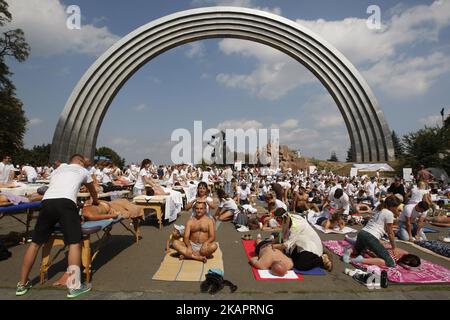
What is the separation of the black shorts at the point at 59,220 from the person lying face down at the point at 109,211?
115 cm

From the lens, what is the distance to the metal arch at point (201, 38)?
82.0 feet

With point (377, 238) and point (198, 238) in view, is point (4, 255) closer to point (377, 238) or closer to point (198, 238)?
point (198, 238)

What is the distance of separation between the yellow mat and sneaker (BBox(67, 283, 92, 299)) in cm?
91

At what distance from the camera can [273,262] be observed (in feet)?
15.2

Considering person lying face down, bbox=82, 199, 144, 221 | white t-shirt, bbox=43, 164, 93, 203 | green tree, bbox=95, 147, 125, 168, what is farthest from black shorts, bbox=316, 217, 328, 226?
green tree, bbox=95, 147, 125, 168

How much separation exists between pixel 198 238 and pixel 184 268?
2.24 feet

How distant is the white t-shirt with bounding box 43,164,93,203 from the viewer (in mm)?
3807

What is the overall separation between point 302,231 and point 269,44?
23.9 meters

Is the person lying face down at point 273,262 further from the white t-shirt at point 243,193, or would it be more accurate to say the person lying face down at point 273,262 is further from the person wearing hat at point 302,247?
the white t-shirt at point 243,193

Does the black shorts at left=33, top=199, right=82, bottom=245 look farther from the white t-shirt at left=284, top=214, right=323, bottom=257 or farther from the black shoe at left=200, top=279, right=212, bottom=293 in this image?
the white t-shirt at left=284, top=214, right=323, bottom=257

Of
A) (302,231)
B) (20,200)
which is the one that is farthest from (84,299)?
(20,200)
